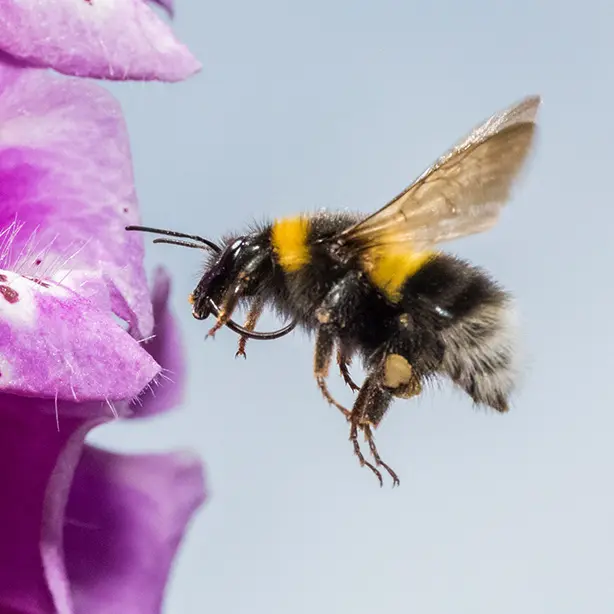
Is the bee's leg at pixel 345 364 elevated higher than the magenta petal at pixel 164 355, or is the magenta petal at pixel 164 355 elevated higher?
the bee's leg at pixel 345 364

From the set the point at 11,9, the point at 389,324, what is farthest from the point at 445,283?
the point at 11,9

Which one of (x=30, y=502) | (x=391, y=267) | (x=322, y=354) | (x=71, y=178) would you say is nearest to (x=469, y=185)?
(x=391, y=267)

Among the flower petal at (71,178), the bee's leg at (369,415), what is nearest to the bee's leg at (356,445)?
the bee's leg at (369,415)

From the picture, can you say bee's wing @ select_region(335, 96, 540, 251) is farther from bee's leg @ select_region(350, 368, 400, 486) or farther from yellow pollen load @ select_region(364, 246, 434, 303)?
bee's leg @ select_region(350, 368, 400, 486)

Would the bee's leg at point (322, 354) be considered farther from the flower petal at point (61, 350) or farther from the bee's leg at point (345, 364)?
the flower petal at point (61, 350)

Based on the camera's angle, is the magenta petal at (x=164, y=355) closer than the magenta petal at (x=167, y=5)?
No

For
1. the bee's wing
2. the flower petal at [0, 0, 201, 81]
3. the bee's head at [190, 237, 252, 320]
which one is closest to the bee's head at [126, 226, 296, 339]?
the bee's head at [190, 237, 252, 320]

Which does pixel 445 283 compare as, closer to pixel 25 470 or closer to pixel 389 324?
pixel 389 324

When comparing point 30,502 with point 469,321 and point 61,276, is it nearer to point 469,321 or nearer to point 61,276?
point 61,276
